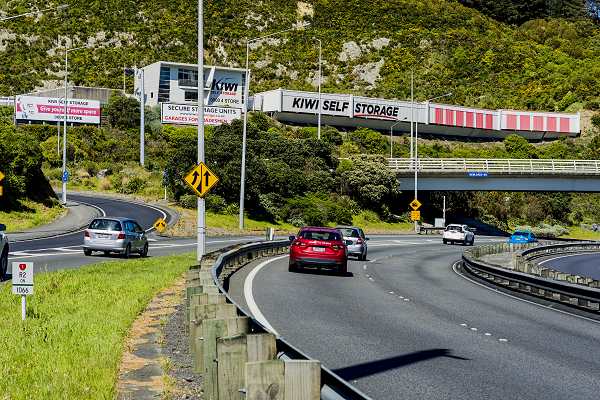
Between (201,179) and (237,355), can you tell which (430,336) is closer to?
(237,355)

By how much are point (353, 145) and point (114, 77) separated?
155 ft

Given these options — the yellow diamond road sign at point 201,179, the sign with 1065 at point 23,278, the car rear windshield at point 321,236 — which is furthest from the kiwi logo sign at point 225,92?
the sign with 1065 at point 23,278

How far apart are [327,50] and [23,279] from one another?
120 meters

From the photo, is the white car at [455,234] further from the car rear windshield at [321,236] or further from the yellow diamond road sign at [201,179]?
the yellow diamond road sign at [201,179]

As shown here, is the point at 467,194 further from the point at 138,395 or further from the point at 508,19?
the point at 508,19

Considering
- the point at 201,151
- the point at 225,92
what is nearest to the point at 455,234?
the point at 201,151

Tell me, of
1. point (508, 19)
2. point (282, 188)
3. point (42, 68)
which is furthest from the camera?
point (508, 19)

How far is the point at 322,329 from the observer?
10836 mm

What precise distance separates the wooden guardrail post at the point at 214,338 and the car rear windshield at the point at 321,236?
15065 millimetres

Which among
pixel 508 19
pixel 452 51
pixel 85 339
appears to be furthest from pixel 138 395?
pixel 508 19

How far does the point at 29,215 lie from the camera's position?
141ft

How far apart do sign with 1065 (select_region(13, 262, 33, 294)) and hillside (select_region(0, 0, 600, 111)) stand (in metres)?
100

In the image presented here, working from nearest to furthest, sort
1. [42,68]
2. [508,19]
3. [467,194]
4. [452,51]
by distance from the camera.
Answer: [467,194] < [42,68] < [452,51] < [508,19]

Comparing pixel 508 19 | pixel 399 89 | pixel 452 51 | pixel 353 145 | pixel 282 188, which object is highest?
pixel 508 19
